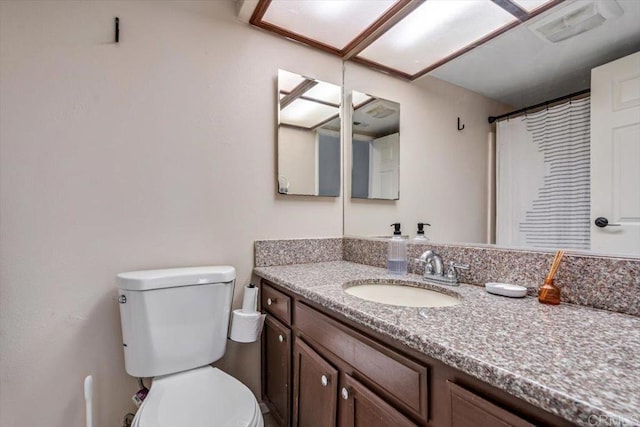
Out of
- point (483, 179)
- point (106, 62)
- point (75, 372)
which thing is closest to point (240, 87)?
point (106, 62)

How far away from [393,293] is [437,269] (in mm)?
197

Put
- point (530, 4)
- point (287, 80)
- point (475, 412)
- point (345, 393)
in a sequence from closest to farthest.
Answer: point (475, 412) < point (345, 393) < point (530, 4) < point (287, 80)

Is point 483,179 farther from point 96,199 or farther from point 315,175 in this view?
point 96,199

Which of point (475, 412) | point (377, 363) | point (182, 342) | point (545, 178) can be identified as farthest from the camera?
point (182, 342)

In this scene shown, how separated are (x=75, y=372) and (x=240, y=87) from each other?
4.74 ft

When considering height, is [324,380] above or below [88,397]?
above

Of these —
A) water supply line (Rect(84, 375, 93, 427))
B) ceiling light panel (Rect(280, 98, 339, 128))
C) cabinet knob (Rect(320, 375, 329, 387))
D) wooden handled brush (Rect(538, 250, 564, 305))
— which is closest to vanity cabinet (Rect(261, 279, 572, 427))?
cabinet knob (Rect(320, 375, 329, 387))

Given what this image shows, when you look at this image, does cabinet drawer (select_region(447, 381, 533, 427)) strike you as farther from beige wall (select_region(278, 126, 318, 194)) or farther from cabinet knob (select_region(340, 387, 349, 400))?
beige wall (select_region(278, 126, 318, 194))

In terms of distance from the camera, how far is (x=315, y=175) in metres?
1.71

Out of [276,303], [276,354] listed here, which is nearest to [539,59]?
[276,303]

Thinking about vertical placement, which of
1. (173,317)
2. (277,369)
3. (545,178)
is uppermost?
(545,178)

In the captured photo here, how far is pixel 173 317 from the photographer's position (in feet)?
3.83

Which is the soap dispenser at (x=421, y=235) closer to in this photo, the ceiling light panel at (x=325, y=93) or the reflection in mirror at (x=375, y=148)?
the reflection in mirror at (x=375, y=148)

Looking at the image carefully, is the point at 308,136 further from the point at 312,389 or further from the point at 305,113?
the point at 312,389
